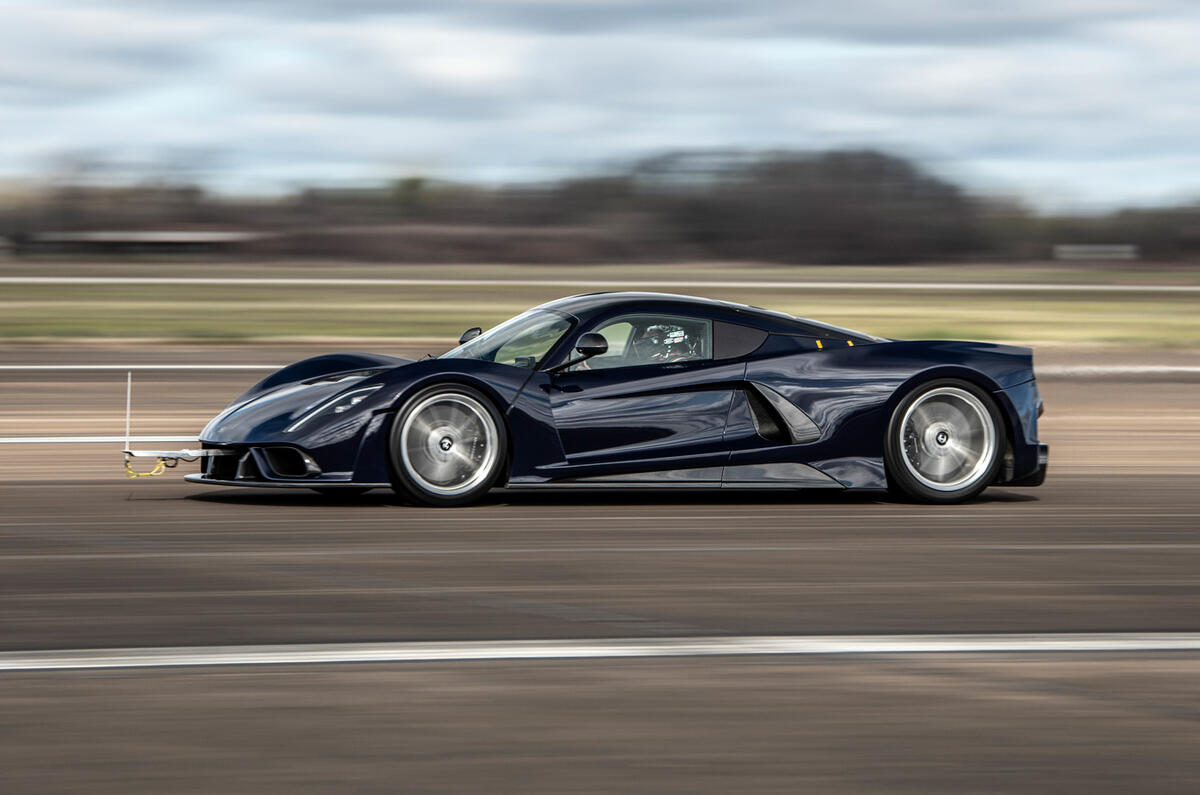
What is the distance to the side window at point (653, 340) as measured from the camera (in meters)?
8.52

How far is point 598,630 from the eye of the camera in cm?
515

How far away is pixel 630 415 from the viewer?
8305 mm

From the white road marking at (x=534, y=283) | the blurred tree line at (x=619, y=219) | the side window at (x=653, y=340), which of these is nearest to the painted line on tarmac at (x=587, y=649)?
the side window at (x=653, y=340)

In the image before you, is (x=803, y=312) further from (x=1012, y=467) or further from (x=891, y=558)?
(x=891, y=558)

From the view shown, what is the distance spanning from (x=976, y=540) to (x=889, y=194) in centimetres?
4490

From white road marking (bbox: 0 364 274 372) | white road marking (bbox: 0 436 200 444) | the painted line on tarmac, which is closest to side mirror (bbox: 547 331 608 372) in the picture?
the painted line on tarmac

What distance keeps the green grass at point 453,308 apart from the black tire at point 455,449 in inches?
616

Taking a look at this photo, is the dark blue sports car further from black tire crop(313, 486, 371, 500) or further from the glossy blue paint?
black tire crop(313, 486, 371, 500)

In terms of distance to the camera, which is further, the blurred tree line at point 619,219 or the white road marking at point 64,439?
the blurred tree line at point 619,219

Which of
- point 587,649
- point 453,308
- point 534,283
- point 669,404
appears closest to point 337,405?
point 669,404

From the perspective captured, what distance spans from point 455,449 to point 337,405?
2.12 ft

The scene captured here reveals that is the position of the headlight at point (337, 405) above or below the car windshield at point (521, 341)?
below

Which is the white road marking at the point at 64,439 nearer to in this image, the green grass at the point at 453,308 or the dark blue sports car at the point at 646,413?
the dark blue sports car at the point at 646,413

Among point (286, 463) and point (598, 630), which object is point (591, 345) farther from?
point (598, 630)
